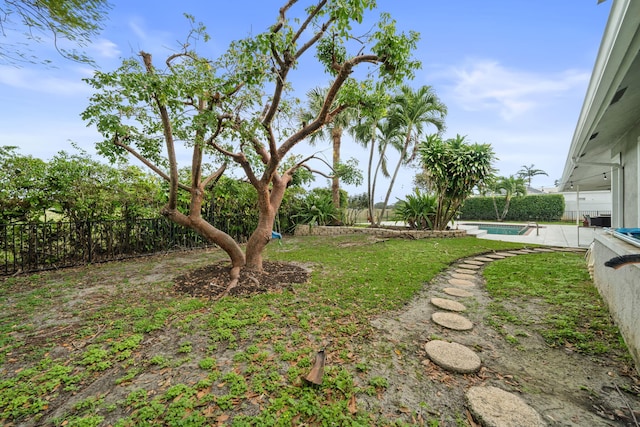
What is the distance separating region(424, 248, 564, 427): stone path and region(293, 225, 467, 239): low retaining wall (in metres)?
5.40

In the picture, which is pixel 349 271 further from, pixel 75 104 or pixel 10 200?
pixel 10 200

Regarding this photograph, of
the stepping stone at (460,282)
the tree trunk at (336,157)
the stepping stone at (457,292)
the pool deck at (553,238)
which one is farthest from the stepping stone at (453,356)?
the tree trunk at (336,157)

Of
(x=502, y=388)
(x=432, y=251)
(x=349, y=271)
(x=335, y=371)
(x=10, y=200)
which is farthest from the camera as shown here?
(x=432, y=251)

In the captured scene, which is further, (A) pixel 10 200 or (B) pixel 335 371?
(A) pixel 10 200

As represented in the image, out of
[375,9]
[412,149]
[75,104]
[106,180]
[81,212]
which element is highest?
[412,149]

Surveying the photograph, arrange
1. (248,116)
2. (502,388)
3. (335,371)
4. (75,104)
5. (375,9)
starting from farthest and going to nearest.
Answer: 1. (248,116)
2. (75,104)
3. (375,9)
4. (335,371)
5. (502,388)

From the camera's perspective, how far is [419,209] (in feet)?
33.2

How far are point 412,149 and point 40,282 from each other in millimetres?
14278

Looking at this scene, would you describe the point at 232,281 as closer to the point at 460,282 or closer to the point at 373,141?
the point at 460,282

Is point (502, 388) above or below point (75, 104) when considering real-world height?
below

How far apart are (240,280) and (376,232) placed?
706cm

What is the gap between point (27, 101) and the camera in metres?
3.87

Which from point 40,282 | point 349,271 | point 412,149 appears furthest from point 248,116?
point 412,149

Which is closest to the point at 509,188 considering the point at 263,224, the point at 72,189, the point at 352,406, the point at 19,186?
the point at 263,224
